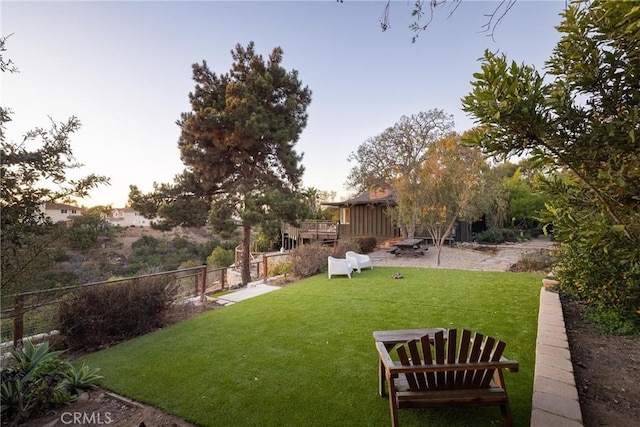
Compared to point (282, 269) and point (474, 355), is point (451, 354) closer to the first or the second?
point (474, 355)

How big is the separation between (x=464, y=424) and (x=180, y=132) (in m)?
13.3

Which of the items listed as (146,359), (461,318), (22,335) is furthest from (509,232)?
(22,335)

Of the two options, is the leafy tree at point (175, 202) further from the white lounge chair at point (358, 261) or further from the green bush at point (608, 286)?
the green bush at point (608, 286)

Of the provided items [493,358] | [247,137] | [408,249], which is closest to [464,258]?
[408,249]

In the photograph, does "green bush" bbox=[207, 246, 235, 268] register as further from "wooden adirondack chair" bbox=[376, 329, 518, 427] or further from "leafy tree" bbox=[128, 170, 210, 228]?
"wooden adirondack chair" bbox=[376, 329, 518, 427]

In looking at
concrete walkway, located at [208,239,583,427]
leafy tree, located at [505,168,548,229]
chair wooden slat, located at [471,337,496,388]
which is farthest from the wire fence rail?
leafy tree, located at [505,168,548,229]

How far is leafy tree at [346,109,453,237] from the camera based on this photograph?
59.6ft

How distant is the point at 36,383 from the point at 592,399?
229 inches

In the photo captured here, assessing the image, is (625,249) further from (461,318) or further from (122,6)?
(122,6)

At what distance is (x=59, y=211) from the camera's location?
11.1 ft

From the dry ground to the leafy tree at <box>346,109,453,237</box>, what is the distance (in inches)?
542

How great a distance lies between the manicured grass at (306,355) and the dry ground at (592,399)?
0.18 meters

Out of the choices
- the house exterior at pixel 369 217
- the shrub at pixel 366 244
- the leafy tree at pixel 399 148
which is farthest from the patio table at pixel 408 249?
the house exterior at pixel 369 217

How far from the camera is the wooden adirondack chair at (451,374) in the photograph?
231 cm
